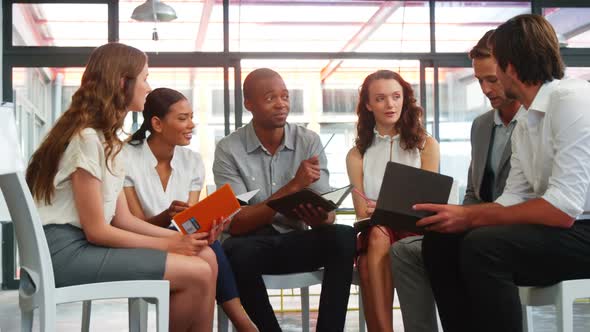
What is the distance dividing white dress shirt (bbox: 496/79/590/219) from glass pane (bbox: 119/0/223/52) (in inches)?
205

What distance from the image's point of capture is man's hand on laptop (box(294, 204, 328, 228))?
9.42 ft

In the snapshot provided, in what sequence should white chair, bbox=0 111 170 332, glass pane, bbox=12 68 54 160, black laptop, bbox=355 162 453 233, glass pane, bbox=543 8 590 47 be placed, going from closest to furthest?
white chair, bbox=0 111 170 332 < black laptop, bbox=355 162 453 233 < glass pane, bbox=12 68 54 160 < glass pane, bbox=543 8 590 47

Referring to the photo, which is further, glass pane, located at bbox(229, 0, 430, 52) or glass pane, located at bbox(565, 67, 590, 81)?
glass pane, located at bbox(565, 67, 590, 81)

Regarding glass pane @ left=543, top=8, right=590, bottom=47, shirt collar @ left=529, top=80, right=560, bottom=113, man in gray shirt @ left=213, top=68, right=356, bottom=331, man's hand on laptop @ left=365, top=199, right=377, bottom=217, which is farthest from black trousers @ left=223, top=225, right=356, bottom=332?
glass pane @ left=543, top=8, right=590, bottom=47

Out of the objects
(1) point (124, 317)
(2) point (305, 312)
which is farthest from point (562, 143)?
(1) point (124, 317)

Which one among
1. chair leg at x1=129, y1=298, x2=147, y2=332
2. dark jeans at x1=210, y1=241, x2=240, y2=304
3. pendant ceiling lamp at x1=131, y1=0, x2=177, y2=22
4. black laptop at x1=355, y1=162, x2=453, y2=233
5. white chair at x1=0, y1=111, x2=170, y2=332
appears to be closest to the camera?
white chair at x1=0, y1=111, x2=170, y2=332

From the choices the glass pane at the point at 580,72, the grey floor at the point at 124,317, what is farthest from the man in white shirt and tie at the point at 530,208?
the glass pane at the point at 580,72

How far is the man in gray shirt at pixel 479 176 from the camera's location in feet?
9.28

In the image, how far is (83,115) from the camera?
2.30 meters

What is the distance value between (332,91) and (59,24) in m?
2.60

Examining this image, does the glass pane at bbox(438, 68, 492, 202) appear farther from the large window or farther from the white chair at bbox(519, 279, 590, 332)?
the white chair at bbox(519, 279, 590, 332)

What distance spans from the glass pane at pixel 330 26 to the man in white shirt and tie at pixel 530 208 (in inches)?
200

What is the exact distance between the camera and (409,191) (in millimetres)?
2549

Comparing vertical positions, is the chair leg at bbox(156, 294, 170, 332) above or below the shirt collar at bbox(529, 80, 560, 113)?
below
